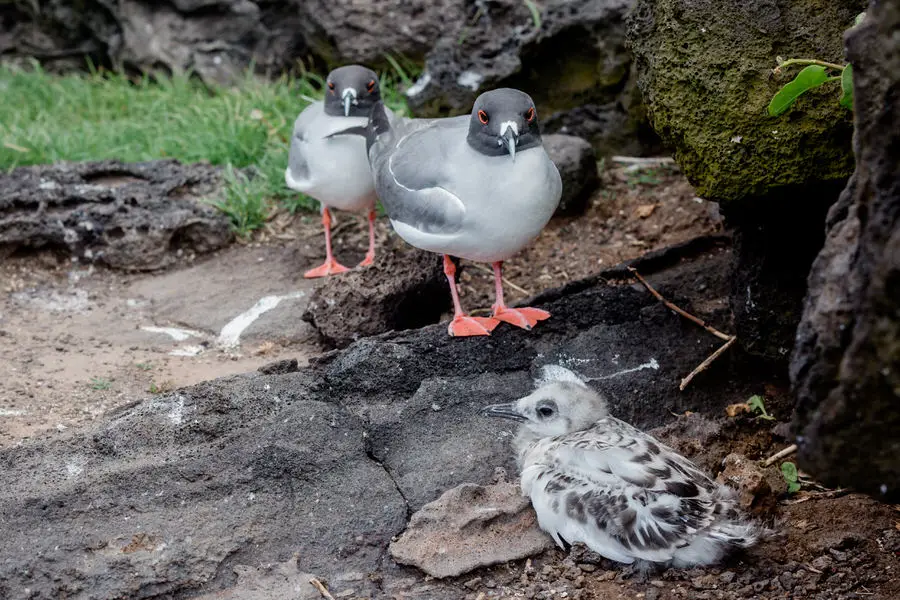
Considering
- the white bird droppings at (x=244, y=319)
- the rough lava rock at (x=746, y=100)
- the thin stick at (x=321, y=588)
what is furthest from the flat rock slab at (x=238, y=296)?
the rough lava rock at (x=746, y=100)

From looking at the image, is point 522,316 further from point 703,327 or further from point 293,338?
point 293,338

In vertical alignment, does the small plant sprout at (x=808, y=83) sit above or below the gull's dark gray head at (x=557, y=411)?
above

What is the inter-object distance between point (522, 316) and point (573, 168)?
2226 millimetres

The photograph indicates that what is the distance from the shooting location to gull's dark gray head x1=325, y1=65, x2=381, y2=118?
618cm

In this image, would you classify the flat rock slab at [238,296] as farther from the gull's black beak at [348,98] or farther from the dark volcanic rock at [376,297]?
the gull's black beak at [348,98]

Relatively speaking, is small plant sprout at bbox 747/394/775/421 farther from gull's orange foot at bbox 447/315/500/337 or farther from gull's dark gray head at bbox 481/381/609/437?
gull's orange foot at bbox 447/315/500/337

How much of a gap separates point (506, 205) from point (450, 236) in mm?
305

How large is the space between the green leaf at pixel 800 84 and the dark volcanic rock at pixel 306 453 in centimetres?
156

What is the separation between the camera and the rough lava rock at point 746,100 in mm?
3990

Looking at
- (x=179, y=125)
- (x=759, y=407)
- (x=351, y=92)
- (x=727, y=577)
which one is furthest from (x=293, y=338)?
(x=179, y=125)

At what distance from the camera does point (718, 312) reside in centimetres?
504

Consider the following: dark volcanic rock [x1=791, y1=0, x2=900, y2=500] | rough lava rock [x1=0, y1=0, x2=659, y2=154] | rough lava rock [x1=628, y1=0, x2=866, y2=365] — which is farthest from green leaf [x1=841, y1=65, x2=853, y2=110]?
rough lava rock [x1=0, y1=0, x2=659, y2=154]

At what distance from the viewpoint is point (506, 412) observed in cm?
428

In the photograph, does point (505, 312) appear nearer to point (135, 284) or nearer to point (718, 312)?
point (718, 312)
